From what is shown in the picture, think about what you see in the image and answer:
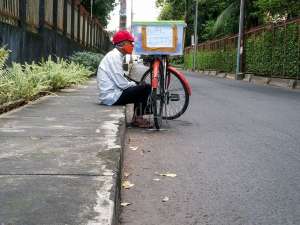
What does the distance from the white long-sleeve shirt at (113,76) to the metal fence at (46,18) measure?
3.29 m

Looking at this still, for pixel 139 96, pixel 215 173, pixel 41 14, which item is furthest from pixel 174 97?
pixel 41 14

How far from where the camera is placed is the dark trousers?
23.5 ft

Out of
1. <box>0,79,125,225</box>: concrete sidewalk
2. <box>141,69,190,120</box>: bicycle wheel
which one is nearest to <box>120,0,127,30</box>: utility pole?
<box>141,69,190,120</box>: bicycle wheel

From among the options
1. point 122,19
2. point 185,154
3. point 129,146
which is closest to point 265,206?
point 185,154

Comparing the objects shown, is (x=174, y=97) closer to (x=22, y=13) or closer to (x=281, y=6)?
(x=22, y=13)

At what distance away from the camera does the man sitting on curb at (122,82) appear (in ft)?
23.6

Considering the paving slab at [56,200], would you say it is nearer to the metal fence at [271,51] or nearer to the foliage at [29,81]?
the foliage at [29,81]

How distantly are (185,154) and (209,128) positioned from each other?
1930 mm

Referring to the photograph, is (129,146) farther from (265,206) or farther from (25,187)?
(25,187)

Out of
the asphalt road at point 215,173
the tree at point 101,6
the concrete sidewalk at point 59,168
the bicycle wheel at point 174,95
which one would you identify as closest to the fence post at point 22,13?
the bicycle wheel at point 174,95

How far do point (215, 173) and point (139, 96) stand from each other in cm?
261

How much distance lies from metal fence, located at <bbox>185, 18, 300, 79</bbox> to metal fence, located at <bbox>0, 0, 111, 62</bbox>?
775 cm

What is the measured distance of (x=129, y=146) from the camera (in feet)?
19.9

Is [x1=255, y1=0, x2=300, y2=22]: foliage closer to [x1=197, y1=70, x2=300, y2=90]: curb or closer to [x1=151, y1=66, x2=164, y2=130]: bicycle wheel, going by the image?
[x1=197, y1=70, x2=300, y2=90]: curb
